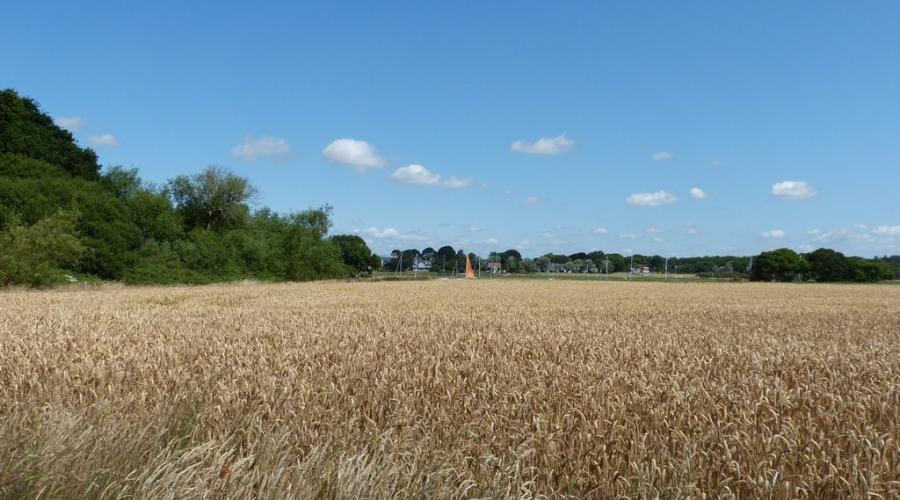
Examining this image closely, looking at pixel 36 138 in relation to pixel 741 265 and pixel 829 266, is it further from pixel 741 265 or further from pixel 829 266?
pixel 741 265

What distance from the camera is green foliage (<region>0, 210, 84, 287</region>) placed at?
28867 millimetres

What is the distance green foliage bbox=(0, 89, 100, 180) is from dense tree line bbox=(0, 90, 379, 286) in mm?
82

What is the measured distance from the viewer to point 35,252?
30.4 m

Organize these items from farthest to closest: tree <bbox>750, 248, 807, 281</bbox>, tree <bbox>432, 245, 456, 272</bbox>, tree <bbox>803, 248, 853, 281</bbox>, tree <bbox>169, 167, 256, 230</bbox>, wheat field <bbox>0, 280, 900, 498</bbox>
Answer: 1. tree <bbox>432, 245, 456, 272</bbox>
2. tree <bbox>750, 248, 807, 281</bbox>
3. tree <bbox>803, 248, 853, 281</bbox>
4. tree <bbox>169, 167, 256, 230</bbox>
5. wheat field <bbox>0, 280, 900, 498</bbox>

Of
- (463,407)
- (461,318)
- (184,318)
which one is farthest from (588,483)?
(184,318)

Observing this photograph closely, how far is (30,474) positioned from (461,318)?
1148cm

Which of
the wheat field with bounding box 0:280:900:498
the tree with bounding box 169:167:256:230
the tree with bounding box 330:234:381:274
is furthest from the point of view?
the tree with bounding box 330:234:381:274

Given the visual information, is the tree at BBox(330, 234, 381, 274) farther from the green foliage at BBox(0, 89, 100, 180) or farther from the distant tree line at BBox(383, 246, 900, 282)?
the green foliage at BBox(0, 89, 100, 180)

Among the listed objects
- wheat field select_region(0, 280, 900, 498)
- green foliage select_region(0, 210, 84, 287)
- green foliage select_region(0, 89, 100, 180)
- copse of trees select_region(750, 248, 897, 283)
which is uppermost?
green foliage select_region(0, 89, 100, 180)

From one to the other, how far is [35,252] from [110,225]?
38.8 feet

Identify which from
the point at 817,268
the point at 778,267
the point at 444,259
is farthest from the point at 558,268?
the point at 817,268

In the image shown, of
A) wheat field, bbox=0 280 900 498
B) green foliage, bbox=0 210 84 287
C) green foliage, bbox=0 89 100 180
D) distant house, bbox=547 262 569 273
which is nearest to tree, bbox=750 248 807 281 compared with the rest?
distant house, bbox=547 262 569 273

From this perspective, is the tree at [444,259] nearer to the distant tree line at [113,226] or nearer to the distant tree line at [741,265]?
the distant tree line at [741,265]

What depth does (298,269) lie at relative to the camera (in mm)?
64688
